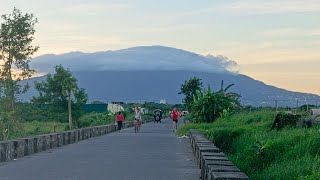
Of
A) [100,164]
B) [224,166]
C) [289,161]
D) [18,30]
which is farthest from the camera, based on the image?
[18,30]

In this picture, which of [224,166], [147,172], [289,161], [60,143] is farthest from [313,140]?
[60,143]

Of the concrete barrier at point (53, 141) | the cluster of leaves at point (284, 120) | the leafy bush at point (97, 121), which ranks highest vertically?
the cluster of leaves at point (284, 120)

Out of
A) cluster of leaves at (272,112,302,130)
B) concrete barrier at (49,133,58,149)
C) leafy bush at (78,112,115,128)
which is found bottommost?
leafy bush at (78,112,115,128)

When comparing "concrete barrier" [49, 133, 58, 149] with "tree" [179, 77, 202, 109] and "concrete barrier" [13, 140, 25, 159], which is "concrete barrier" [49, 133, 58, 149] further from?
"tree" [179, 77, 202, 109]

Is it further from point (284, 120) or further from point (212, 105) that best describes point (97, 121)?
point (284, 120)

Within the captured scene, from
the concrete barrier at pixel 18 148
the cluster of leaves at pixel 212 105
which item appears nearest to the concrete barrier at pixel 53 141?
the concrete barrier at pixel 18 148

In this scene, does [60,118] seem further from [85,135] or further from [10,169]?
Result: [10,169]

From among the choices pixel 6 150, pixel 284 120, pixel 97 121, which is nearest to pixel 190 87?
pixel 97 121

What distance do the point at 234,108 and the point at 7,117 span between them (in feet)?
47.3

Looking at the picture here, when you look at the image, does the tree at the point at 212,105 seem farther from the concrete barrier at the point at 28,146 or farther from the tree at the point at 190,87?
the tree at the point at 190,87

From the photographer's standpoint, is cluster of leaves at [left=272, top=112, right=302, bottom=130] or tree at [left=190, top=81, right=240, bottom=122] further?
tree at [left=190, top=81, right=240, bottom=122]

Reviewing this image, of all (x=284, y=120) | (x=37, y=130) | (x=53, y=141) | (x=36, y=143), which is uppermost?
(x=284, y=120)

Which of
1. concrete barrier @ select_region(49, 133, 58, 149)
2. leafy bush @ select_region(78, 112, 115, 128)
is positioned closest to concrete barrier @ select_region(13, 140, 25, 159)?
concrete barrier @ select_region(49, 133, 58, 149)

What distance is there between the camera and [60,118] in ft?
331
